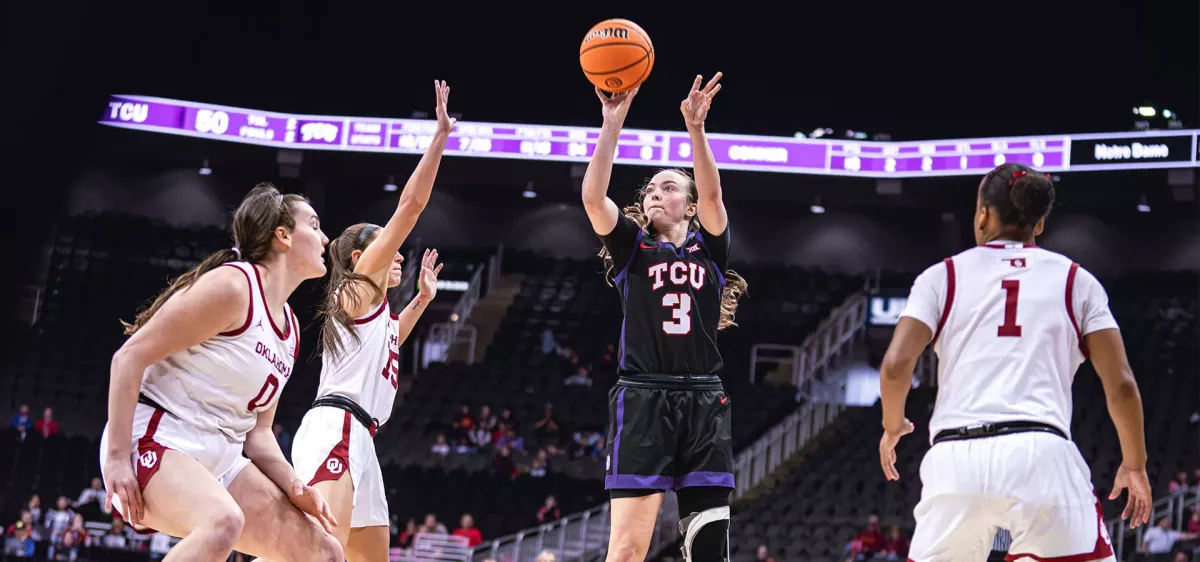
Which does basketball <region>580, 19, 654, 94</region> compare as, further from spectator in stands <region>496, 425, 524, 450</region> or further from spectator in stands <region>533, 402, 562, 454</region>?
spectator in stands <region>533, 402, 562, 454</region>

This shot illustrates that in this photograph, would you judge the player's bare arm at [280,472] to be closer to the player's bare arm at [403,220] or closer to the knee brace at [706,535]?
the player's bare arm at [403,220]

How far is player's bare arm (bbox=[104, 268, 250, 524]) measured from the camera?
393 centimetres

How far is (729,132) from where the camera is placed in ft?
71.9

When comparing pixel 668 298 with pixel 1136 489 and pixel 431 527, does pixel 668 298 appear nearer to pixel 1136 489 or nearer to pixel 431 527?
pixel 1136 489

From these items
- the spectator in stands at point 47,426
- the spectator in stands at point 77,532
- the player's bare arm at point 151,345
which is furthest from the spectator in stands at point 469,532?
the player's bare arm at point 151,345

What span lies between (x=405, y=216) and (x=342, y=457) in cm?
108

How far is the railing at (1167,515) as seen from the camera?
14188 mm

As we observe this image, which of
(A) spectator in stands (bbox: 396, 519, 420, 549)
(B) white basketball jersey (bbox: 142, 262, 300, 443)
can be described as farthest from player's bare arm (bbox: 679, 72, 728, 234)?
(A) spectator in stands (bbox: 396, 519, 420, 549)

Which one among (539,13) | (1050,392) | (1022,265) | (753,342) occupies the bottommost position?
(1050,392)

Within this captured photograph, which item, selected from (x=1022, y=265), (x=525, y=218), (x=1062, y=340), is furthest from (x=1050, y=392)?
(x=525, y=218)

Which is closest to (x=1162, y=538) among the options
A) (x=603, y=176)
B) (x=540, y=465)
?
(x=540, y=465)

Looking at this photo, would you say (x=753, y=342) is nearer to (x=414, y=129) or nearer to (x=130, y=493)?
(x=414, y=129)

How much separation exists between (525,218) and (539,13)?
14.9 ft

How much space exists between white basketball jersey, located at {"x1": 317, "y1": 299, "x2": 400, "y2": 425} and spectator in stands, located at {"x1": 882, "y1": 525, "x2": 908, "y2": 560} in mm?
9932
